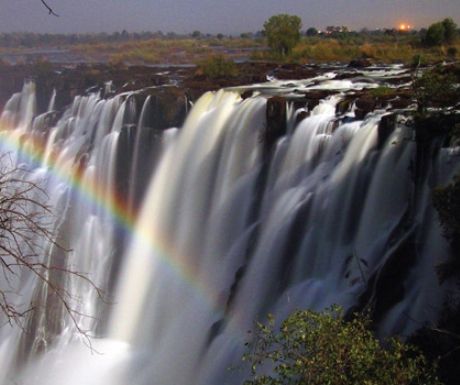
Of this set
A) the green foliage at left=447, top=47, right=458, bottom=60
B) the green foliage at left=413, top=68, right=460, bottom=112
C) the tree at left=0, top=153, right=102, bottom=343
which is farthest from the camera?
the green foliage at left=447, top=47, right=458, bottom=60

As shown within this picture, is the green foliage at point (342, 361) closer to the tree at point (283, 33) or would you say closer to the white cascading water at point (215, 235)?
the white cascading water at point (215, 235)

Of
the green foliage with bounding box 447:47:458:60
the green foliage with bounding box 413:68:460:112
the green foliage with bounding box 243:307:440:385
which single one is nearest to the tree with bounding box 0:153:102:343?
the green foliage with bounding box 243:307:440:385

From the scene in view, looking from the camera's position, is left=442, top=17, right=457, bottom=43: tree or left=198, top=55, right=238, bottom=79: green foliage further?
left=442, top=17, right=457, bottom=43: tree

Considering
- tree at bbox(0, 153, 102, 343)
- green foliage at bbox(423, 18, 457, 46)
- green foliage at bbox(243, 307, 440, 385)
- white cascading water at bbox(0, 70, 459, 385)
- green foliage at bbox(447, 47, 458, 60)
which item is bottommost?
white cascading water at bbox(0, 70, 459, 385)

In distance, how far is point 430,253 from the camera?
9.56m

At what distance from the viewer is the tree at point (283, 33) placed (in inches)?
1395

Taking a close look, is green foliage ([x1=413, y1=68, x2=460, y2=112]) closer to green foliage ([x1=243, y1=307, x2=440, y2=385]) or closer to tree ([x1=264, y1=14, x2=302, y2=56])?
green foliage ([x1=243, y1=307, x2=440, y2=385])

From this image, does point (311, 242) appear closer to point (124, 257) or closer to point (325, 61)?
point (124, 257)

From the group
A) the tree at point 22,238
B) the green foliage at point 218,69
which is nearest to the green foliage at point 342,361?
the tree at point 22,238

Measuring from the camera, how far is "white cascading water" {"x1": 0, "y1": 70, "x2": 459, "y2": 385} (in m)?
10.9

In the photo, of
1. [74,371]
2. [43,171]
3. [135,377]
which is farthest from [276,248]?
[43,171]

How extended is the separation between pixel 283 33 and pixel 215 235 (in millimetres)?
23735

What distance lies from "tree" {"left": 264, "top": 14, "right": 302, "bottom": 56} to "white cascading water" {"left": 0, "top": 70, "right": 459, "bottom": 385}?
15355 mm

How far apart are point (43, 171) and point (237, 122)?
949 centimetres
